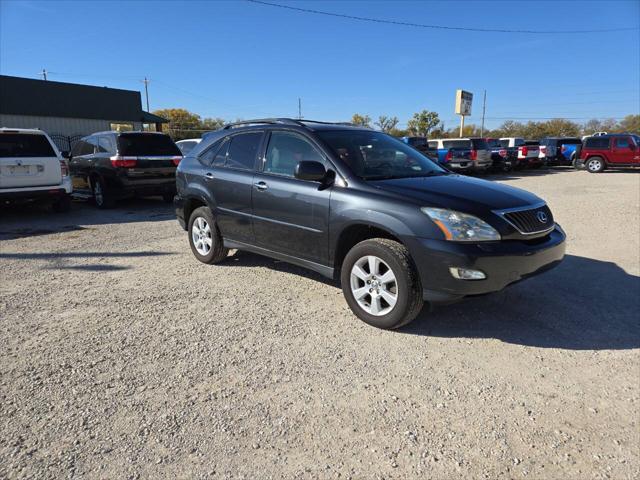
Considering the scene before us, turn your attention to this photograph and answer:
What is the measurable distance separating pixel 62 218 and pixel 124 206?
187cm

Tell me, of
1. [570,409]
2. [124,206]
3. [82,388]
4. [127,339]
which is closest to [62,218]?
[124,206]

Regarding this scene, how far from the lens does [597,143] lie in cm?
2173

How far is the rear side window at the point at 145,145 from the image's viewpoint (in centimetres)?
1014

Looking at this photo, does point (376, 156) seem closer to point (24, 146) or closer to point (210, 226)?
point (210, 226)

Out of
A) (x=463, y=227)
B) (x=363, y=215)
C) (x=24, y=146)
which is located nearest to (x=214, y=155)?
(x=363, y=215)

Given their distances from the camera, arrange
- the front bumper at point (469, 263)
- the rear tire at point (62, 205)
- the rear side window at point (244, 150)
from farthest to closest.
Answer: the rear tire at point (62, 205) → the rear side window at point (244, 150) → the front bumper at point (469, 263)

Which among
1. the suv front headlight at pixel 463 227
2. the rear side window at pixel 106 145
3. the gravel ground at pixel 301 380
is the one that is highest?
the rear side window at pixel 106 145

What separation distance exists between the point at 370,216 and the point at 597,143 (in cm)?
2245

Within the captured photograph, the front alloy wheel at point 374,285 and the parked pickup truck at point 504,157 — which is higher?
the parked pickup truck at point 504,157

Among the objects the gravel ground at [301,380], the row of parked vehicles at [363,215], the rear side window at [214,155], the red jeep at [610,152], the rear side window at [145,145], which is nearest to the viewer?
the gravel ground at [301,380]

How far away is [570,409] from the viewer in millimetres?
2795

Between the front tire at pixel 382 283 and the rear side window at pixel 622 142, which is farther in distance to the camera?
the rear side window at pixel 622 142

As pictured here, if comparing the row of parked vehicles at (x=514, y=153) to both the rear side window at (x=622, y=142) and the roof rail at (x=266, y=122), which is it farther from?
the roof rail at (x=266, y=122)

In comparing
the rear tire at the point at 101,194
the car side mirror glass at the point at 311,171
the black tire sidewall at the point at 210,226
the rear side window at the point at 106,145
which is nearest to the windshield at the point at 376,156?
the car side mirror glass at the point at 311,171
